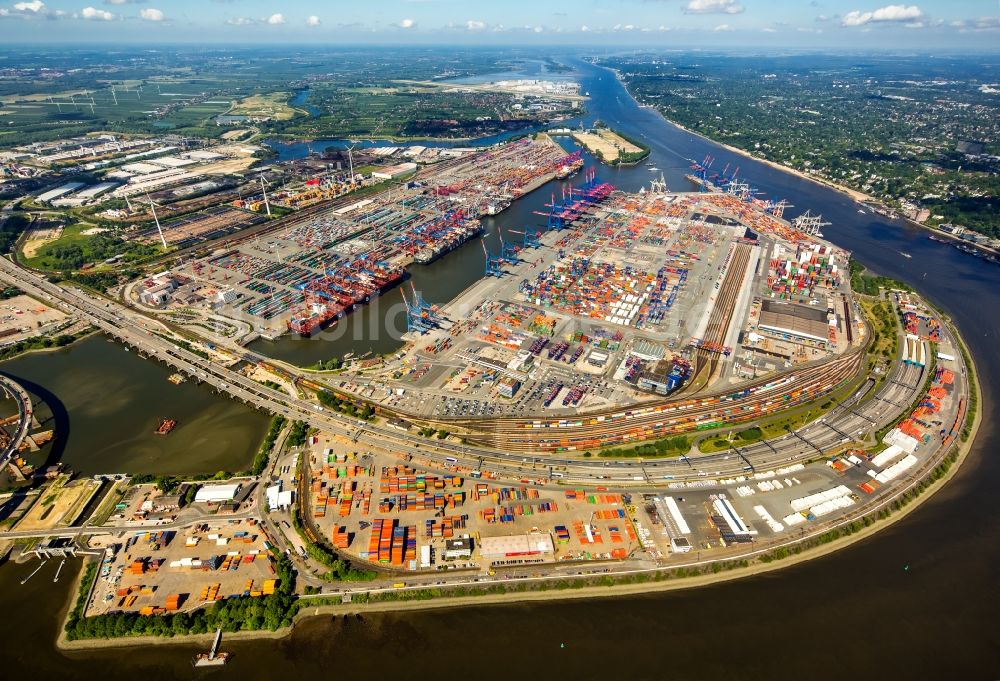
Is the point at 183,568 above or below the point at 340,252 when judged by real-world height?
below

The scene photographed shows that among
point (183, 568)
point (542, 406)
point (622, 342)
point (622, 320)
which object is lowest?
point (183, 568)

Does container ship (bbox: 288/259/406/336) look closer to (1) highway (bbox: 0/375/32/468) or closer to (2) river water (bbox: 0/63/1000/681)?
(1) highway (bbox: 0/375/32/468)

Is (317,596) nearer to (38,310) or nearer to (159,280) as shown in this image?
(159,280)

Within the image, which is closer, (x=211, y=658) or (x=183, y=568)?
(x=211, y=658)

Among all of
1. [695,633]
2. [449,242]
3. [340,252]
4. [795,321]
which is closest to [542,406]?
[695,633]

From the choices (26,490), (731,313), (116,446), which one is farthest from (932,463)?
(26,490)

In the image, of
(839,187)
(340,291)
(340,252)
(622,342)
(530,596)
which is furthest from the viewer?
(839,187)

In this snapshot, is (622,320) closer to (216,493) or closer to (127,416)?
(216,493)
